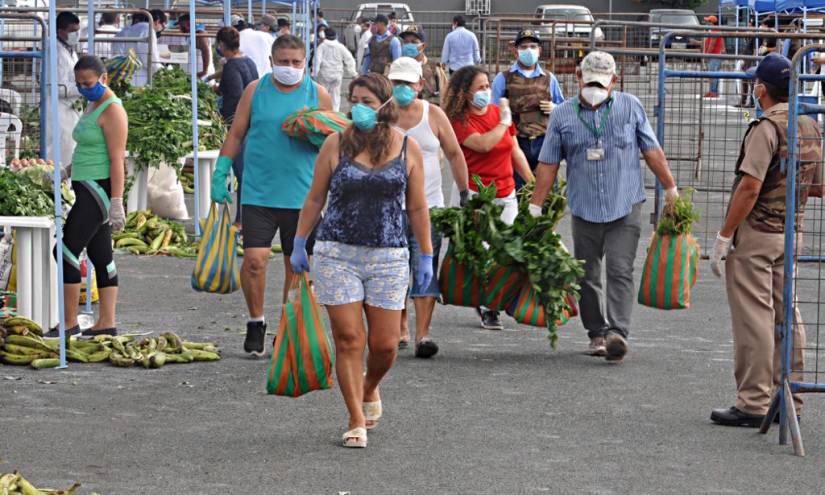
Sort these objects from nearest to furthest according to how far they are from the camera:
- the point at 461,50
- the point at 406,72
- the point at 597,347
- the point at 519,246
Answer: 1. the point at 406,72
2. the point at 519,246
3. the point at 597,347
4. the point at 461,50

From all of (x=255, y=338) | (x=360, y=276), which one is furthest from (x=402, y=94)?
(x=255, y=338)

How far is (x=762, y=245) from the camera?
7.27 metres

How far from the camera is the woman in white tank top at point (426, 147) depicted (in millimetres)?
8258

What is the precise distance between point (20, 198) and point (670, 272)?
4.09m

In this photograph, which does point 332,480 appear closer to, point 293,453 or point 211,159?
point 293,453

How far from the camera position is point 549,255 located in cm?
870

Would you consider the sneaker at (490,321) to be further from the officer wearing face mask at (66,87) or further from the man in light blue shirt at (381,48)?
the man in light blue shirt at (381,48)

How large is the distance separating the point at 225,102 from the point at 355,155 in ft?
25.5

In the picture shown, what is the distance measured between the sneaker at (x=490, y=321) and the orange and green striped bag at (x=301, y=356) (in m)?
3.30

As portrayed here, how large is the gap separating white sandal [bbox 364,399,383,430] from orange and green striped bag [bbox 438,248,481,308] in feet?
6.19

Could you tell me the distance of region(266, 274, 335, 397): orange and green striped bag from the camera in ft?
22.5

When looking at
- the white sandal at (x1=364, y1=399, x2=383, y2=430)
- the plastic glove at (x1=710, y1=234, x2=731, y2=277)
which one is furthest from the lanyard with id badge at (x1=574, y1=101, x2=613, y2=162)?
the white sandal at (x1=364, y1=399, x2=383, y2=430)

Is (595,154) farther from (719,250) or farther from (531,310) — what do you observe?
(719,250)

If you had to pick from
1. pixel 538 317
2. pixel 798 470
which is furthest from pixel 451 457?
pixel 538 317
